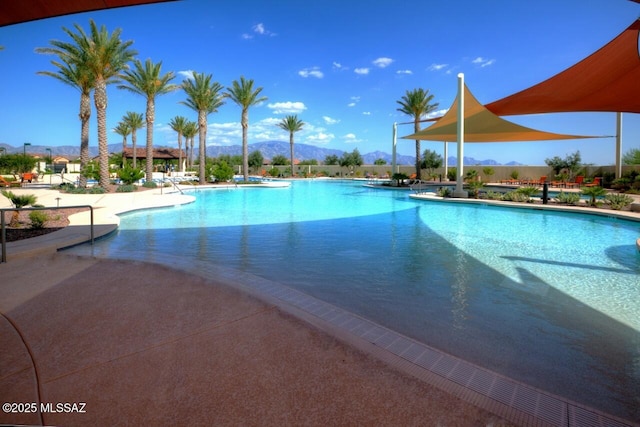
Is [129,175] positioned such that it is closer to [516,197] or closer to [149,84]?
[149,84]

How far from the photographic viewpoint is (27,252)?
21.0 ft

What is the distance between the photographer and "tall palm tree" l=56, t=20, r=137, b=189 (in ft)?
64.1

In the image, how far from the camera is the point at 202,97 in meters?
30.3

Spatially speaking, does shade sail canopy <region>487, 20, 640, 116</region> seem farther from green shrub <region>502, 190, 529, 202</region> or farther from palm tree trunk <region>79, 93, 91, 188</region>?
palm tree trunk <region>79, 93, 91, 188</region>

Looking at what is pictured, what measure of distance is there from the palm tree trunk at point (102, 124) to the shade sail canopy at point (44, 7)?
65.7ft

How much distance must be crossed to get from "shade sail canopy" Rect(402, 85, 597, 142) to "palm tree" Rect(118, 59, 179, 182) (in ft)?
56.6

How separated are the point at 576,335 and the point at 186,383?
12.5 feet

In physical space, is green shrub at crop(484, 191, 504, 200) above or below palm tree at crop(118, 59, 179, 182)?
below

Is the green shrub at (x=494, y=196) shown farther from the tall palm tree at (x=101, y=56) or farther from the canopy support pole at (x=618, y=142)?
the tall palm tree at (x=101, y=56)

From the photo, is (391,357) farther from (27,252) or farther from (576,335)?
(27,252)

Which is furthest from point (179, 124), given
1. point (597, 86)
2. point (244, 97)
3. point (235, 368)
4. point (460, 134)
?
point (235, 368)

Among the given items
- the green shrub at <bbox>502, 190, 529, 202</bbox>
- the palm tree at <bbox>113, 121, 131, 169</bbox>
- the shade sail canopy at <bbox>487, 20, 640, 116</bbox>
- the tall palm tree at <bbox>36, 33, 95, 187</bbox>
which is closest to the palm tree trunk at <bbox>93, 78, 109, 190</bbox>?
the tall palm tree at <bbox>36, 33, 95, 187</bbox>

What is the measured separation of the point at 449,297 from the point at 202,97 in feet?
97.0

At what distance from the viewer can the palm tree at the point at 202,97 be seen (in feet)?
98.6
